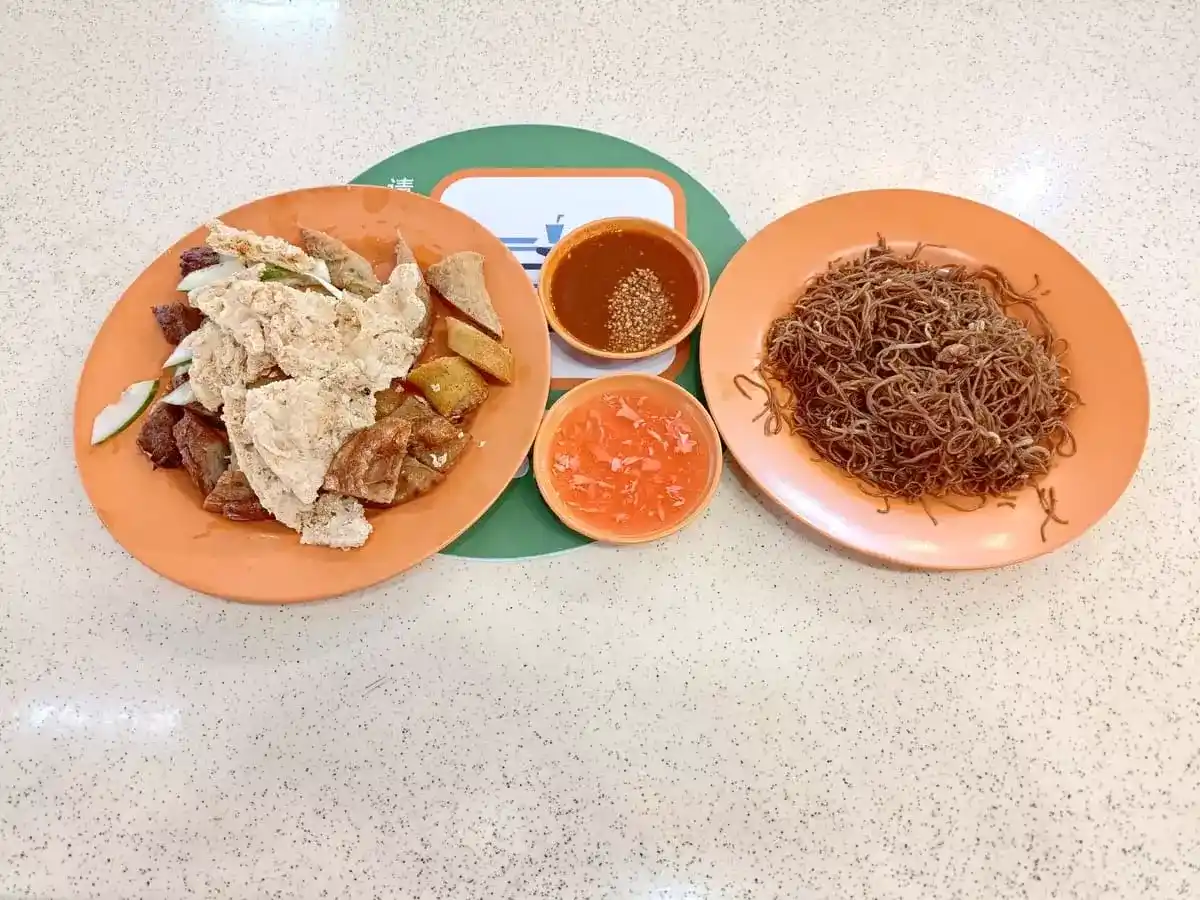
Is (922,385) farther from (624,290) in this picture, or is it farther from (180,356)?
(180,356)

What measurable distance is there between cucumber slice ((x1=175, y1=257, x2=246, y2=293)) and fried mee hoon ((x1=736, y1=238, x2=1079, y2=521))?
1.27 metres

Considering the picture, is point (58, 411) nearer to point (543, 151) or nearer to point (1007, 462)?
point (543, 151)

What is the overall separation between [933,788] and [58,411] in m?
2.38

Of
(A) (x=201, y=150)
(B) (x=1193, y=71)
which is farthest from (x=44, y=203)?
(B) (x=1193, y=71)

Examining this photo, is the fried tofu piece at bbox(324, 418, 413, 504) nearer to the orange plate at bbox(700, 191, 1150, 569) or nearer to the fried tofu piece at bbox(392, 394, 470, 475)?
the fried tofu piece at bbox(392, 394, 470, 475)

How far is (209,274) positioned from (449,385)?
2.19 ft

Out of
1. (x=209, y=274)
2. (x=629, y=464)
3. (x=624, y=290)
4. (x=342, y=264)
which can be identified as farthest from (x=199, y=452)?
(x=624, y=290)

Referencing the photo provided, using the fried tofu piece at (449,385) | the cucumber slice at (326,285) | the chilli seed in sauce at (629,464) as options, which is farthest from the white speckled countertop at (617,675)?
the cucumber slice at (326,285)

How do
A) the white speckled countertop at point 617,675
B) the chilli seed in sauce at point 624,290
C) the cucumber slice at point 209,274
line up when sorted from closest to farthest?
1. the white speckled countertop at point 617,675
2. the cucumber slice at point 209,274
3. the chilli seed in sauce at point 624,290

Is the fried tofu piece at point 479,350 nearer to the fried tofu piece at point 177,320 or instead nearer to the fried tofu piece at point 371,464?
the fried tofu piece at point 371,464

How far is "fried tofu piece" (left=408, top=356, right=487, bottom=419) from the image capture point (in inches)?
69.2

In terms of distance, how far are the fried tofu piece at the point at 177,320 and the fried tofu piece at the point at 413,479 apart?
645mm

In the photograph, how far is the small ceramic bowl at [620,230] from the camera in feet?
6.25

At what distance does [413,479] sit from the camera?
67.2 inches
